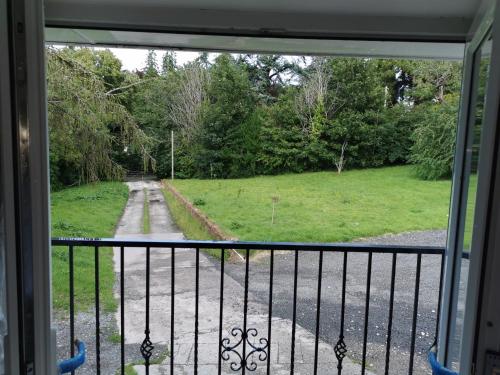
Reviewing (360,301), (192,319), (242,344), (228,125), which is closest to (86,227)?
(228,125)

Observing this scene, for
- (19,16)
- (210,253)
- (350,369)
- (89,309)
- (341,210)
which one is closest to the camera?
(19,16)

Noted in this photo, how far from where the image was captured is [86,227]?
8.46 m

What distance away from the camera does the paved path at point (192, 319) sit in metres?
3.23

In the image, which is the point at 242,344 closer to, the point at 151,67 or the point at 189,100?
the point at 151,67

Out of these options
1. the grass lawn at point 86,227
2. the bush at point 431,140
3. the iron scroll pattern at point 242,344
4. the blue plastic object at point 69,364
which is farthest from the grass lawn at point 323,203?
the blue plastic object at point 69,364

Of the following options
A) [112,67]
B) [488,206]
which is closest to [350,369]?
[488,206]

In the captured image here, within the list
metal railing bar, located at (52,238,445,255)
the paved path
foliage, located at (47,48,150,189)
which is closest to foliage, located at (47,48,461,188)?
foliage, located at (47,48,150,189)

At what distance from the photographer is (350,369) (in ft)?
10.5

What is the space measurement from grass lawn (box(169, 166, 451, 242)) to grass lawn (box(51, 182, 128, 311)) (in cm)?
215

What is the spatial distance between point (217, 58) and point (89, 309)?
7.28 meters

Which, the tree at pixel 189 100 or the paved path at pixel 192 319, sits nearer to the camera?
the paved path at pixel 192 319

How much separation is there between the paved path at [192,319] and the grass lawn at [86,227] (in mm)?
299

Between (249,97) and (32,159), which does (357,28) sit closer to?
(32,159)

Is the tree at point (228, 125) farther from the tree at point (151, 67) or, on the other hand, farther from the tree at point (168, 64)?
the tree at point (151, 67)
